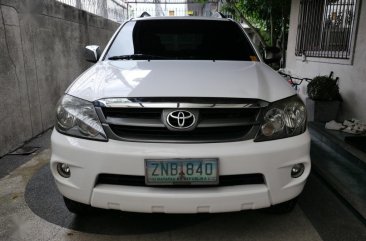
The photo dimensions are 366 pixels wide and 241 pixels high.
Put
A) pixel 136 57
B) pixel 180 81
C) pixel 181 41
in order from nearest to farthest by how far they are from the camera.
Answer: pixel 180 81
pixel 136 57
pixel 181 41

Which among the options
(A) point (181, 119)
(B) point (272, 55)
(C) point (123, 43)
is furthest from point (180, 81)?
(B) point (272, 55)

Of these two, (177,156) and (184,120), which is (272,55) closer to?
(184,120)

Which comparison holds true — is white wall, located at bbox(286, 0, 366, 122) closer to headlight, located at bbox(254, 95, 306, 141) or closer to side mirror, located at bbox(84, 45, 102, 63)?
headlight, located at bbox(254, 95, 306, 141)

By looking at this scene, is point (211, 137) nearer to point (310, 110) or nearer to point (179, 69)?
point (179, 69)

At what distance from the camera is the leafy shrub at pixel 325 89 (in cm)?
502

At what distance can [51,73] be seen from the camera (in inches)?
207

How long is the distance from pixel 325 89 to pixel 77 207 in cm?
386

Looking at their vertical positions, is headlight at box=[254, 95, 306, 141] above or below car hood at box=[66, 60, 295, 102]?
below

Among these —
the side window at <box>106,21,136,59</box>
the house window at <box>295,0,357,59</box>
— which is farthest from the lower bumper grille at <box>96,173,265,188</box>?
the house window at <box>295,0,357,59</box>

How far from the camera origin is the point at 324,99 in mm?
5070

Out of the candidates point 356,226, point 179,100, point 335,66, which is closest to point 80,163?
point 179,100

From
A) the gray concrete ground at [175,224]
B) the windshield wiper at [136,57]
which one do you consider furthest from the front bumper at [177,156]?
the windshield wiper at [136,57]

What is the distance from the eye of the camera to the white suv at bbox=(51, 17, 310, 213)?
2.01 metres

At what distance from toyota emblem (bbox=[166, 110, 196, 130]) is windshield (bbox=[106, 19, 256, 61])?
1.20 m
